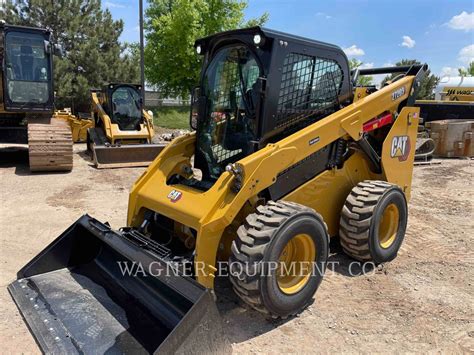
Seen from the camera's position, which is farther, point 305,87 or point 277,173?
point 305,87

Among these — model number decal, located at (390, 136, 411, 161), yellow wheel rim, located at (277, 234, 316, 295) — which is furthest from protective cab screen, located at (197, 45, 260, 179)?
model number decal, located at (390, 136, 411, 161)

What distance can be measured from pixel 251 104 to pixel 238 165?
2.49ft

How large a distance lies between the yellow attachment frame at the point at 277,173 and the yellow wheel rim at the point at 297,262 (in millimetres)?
502

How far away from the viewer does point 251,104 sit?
3.57m

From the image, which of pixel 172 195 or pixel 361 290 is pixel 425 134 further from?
pixel 172 195

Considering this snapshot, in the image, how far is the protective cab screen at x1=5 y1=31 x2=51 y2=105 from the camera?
866cm

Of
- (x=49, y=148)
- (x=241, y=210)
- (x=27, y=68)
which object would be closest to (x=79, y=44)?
(x=27, y=68)

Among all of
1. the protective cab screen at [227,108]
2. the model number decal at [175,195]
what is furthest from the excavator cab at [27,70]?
the model number decal at [175,195]

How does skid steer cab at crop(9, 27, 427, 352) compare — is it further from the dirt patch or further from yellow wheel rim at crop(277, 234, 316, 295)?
the dirt patch

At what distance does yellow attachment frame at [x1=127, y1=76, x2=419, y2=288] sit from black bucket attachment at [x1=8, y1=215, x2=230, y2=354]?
34 centimetres

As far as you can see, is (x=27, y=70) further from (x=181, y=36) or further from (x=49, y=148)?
(x=181, y=36)

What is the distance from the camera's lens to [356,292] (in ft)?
12.2

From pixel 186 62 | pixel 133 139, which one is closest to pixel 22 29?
pixel 133 139

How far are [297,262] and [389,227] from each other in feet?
5.09
